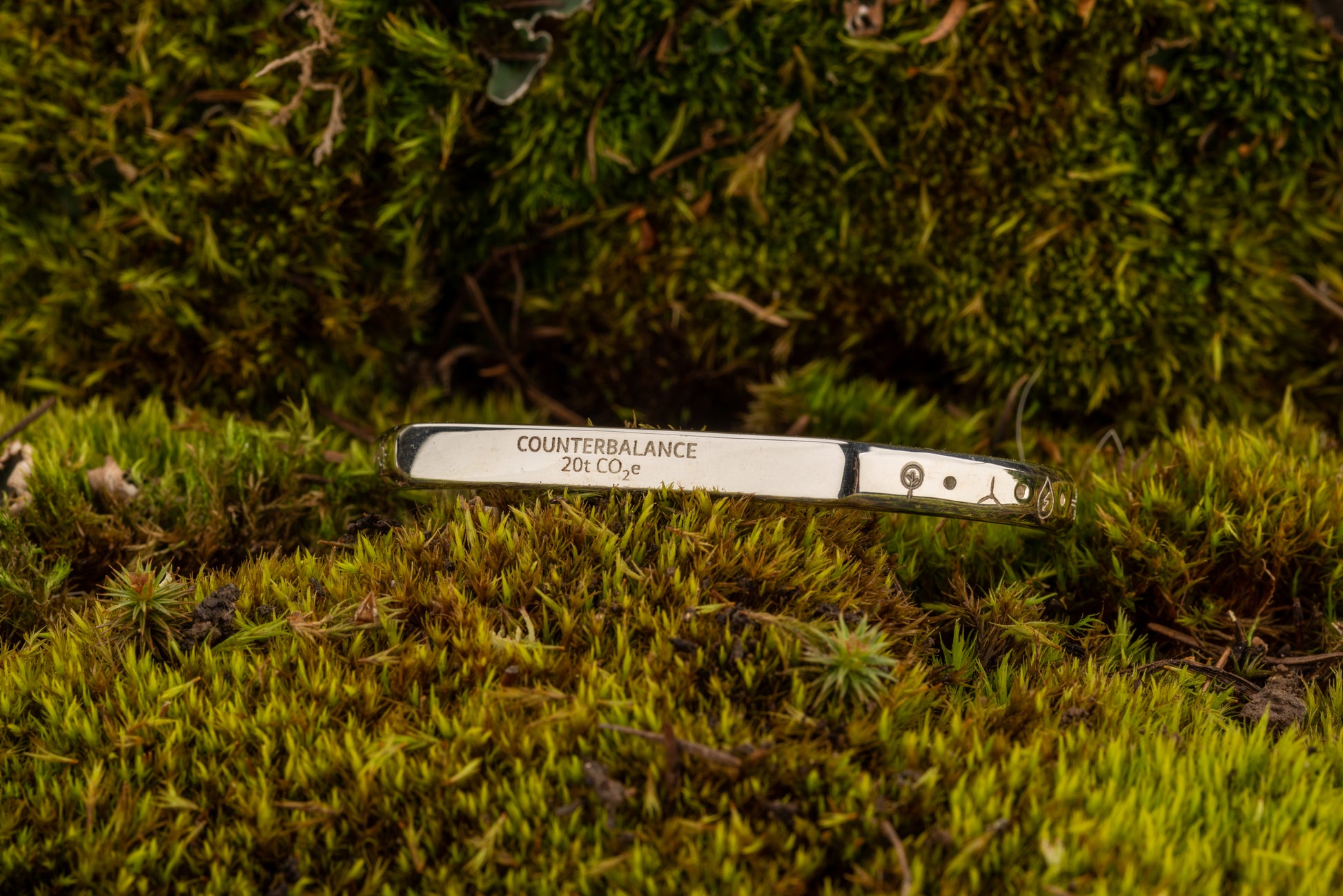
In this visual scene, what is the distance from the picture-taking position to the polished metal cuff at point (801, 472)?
6.34 ft

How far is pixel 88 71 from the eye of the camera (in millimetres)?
2748

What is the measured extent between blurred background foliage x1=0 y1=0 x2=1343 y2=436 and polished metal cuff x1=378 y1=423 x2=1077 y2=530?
903 millimetres

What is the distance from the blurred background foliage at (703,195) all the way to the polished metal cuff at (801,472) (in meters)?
0.90

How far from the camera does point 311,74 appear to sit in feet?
8.76

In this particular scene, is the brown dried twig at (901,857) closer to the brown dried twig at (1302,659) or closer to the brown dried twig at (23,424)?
the brown dried twig at (1302,659)

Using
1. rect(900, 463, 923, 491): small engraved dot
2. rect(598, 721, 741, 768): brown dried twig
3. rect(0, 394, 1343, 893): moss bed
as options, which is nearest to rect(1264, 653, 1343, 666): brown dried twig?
rect(0, 394, 1343, 893): moss bed

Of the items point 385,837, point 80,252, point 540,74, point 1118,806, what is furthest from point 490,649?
point 80,252

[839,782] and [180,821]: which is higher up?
[839,782]

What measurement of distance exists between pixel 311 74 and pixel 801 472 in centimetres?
183

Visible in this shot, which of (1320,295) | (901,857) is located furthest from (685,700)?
(1320,295)

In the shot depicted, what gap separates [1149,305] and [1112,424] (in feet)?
1.20

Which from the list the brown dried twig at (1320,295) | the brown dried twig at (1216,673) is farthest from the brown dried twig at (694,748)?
the brown dried twig at (1320,295)

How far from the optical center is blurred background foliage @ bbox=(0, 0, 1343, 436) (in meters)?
2.58

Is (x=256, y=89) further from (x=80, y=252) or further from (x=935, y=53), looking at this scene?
(x=935, y=53)
